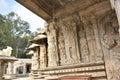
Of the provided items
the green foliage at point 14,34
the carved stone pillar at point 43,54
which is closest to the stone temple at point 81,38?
the carved stone pillar at point 43,54

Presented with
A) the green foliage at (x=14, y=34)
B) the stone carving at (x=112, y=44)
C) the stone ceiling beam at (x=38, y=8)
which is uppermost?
the green foliage at (x=14, y=34)

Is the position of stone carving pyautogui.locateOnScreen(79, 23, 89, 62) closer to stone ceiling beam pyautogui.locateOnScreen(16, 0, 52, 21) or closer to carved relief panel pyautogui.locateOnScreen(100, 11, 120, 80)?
carved relief panel pyautogui.locateOnScreen(100, 11, 120, 80)

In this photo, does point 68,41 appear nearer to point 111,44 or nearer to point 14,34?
point 111,44

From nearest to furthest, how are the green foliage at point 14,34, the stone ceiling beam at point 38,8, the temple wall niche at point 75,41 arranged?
the temple wall niche at point 75,41 < the stone ceiling beam at point 38,8 < the green foliage at point 14,34

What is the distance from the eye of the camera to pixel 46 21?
4.69 m

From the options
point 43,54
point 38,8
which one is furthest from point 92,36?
point 43,54

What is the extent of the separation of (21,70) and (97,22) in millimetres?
25390

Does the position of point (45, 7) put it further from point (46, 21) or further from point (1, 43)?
point (1, 43)

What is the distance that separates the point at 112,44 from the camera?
329cm

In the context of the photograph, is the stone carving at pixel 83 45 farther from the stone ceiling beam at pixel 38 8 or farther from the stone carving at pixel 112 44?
the stone ceiling beam at pixel 38 8

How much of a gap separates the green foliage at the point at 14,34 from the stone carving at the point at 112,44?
90.0ft

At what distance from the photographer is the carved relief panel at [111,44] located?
3125 mm

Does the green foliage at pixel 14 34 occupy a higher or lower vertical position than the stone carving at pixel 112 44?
higher

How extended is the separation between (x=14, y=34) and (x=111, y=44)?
3066cm
